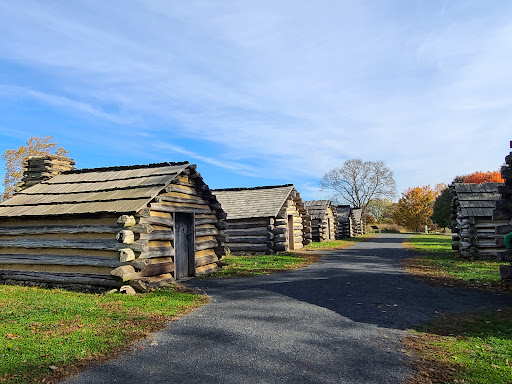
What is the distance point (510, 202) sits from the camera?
10406 millimetres

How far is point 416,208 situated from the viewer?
60500mm

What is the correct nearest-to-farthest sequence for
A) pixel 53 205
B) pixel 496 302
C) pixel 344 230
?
pixel 496 302 → pixel 53 205 → pixel 344 230

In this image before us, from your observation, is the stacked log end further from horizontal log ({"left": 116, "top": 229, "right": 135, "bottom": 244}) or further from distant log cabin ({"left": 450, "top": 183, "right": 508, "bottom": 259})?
horizontal log ({"left": 116, "top": 229, "right": 135, "bottom": 244})

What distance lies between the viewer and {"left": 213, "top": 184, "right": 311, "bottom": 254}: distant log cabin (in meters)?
21.6

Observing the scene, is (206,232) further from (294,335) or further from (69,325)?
(294,335)

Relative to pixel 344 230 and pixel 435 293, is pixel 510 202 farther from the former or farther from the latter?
pixel 344 230

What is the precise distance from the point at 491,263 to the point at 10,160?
42.4 m

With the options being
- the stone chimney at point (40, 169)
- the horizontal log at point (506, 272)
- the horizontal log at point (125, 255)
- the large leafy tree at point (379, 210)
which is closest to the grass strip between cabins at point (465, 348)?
the horizontal log at point (506, 272)

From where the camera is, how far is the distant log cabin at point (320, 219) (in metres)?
33.9

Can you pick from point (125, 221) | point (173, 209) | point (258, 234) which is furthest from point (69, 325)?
point (258, 234)

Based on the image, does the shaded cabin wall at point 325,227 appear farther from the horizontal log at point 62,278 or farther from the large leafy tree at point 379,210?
the large leafy tree at point 379,210

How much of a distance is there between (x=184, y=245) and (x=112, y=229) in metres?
3.42

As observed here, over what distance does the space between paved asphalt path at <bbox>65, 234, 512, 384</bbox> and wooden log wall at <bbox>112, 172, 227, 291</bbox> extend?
1.77 m

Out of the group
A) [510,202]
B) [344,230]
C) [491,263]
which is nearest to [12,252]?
[510,202]
